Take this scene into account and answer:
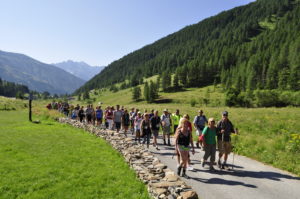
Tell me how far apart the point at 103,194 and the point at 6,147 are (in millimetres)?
9441

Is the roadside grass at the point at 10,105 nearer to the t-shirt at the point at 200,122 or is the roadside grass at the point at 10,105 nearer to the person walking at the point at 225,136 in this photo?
the t-shirt at the point at 200,122

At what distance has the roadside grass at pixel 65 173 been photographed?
7637 millimetres

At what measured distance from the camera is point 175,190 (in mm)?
6742

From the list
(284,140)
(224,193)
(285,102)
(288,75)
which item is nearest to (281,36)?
(288,75)

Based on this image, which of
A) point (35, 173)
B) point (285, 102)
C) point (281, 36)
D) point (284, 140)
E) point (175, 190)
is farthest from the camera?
point (281, 36)

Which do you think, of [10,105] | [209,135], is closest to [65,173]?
[209,135]

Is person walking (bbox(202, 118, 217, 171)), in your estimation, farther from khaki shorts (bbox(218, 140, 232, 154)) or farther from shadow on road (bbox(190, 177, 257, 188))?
shadow on road (bbox(190, 177, 257, 188))

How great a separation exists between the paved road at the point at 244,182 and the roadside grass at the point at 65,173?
2.38m

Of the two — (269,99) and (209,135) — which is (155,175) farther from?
(269,99)

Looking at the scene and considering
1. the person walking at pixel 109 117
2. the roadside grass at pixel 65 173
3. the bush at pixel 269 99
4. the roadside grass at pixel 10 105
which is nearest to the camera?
the roadside grass at pixel 65 173

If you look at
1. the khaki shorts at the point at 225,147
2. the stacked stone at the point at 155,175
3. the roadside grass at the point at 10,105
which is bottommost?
the stacked stone at the point at 155,175

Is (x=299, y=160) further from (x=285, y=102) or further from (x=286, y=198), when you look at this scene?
(x=285, y=102)

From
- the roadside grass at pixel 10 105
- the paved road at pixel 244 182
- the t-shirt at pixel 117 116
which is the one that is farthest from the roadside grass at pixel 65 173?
the roadside grass at pixel 10 105

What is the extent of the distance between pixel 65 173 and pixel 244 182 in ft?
24.5
